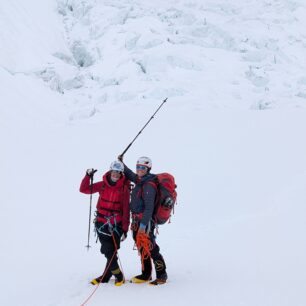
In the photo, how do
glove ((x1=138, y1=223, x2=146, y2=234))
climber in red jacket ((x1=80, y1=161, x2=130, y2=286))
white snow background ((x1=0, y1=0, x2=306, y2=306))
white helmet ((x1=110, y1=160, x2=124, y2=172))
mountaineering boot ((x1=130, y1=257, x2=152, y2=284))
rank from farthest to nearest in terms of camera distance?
white snow background ((x1=0, y1=0, x2=306, y2=306))
mountaineering boot ((x1=130, y1=257, x2=152, y2=284))
climber in red jacket ((x1=80, y1=161, x2=130, y2=286))
white helmet ((x1=110, y1=160, x2=124, y2=172))
glove ((x1=138, y1=223, x2=146, y2=234))

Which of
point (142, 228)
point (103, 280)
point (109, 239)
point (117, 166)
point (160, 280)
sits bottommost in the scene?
point (103, 280)

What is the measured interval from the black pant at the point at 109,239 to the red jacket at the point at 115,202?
8 centimetres

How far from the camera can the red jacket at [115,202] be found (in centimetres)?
500

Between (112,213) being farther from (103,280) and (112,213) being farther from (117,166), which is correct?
(103,280)

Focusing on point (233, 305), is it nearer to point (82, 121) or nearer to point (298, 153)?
point (298, 153)

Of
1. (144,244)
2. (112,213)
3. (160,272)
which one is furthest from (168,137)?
(144,244)

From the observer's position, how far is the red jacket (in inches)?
197

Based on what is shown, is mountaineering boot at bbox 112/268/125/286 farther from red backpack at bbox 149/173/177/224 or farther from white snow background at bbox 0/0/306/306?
red backpack at bbox 149/173/177/224

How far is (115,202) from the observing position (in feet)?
16.4

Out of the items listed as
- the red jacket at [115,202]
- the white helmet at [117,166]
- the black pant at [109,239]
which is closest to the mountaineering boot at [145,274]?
the black pant at [109,239]

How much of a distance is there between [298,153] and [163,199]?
812 cm

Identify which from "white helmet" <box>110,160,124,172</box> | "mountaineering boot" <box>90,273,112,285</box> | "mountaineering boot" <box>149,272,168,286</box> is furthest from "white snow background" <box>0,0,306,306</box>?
"white helmet" <box>110,160,124,172</box>

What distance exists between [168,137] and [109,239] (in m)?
8.90

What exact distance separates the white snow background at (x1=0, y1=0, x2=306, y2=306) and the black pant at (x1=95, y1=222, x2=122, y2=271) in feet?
1.10
